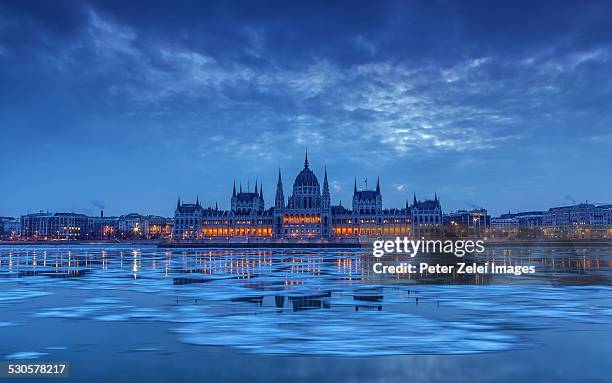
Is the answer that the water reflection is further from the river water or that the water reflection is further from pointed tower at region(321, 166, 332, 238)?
pointed tower at region(321, 166, 332, 238)

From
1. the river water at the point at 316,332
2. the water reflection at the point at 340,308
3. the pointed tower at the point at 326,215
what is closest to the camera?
the river water at the point at 316,332

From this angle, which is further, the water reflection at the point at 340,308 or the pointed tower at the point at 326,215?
the pointed tower at the point at 326,215

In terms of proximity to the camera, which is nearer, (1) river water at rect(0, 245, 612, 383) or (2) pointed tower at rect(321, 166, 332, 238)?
(1) river water at rect(0, 245, 612, 383)

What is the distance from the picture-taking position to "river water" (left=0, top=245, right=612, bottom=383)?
11797mm

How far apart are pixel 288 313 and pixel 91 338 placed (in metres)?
6.50

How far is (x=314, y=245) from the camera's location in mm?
127312

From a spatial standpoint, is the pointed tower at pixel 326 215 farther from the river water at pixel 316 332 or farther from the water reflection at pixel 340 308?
the river water at pixel 316 332

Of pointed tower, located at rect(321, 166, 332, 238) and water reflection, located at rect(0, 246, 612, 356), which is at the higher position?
pointed tower, located at rect(321, 166, 332, 238)

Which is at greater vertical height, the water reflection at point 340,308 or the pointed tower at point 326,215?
the pointed tower at point 326,215

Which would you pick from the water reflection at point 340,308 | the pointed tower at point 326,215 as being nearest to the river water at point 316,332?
the water reflection at point 340,308

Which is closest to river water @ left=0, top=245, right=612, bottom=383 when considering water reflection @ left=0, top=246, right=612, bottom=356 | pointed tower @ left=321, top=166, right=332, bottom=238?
water reflection @ left=0, top=246, right=612, bottom=356

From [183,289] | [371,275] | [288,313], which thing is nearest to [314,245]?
[371,275]

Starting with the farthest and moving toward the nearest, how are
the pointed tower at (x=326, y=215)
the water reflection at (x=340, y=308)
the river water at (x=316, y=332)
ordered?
the pointed tower at (x=326, y=215) → the water reflection at (x=340, y=308) → the river water at (x=316, y=332)

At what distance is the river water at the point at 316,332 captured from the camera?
11.8 metres
